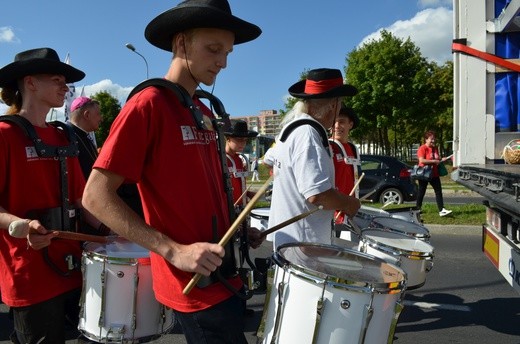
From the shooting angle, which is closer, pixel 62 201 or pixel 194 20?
pixel 194 20

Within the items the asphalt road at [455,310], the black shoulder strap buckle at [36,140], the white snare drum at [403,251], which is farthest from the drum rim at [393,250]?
the black shoulder strap buckle at [36,140]

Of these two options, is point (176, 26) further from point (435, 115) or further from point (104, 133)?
point (104, 133)

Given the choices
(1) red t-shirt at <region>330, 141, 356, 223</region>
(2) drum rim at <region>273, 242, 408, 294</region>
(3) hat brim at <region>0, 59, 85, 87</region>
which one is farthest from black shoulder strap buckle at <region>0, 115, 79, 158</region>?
(1) red t-shirt at <region>330, 141, 356, 223</region>

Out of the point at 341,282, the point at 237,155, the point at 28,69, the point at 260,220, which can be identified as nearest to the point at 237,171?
the point at 237,155

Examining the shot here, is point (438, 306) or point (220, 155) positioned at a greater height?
point (220, 155)

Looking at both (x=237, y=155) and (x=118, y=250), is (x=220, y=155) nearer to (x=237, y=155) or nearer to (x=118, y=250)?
(x=118, y=250)

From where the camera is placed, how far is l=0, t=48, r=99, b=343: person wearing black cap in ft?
7.67

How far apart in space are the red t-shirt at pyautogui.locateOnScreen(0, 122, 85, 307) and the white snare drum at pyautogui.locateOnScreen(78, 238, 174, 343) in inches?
5.3

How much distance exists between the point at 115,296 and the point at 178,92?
1.38 m

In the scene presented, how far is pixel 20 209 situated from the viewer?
2.40 metres

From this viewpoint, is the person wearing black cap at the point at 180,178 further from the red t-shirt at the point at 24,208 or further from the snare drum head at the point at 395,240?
the snare drum head at the point at 395,240

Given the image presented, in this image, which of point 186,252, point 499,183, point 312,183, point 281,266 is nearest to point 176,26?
point 186,252

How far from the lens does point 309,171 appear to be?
103 inches

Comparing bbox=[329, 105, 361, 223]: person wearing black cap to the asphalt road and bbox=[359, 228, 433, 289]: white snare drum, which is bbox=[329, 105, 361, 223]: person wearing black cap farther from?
the asphalt road
